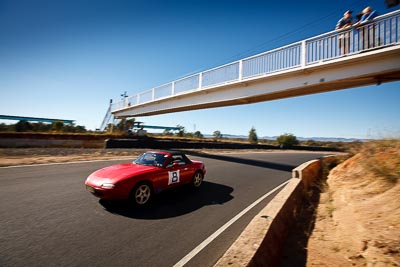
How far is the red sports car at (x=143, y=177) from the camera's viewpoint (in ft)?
16.9

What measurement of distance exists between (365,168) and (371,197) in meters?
2.45

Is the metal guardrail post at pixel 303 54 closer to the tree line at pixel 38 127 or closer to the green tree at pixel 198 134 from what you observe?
the tree line at pixel 38 127

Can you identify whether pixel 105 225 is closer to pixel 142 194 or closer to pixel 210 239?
pixel 142 194

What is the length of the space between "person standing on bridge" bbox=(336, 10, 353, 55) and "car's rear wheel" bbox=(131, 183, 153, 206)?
33.9ft

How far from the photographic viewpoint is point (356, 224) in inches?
164

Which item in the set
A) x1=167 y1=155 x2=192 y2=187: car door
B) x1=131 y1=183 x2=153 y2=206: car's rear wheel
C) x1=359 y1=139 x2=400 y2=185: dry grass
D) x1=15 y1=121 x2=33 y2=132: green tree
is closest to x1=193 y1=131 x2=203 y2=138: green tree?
x1=15 y1=121 x2=33 y2=132: green tree

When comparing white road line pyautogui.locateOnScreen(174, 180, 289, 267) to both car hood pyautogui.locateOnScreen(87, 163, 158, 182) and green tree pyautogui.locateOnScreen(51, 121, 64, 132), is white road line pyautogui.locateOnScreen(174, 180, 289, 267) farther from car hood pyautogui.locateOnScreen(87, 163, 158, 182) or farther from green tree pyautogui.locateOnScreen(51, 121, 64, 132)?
green tree pyautogui.locateOnScreen(51, 121, 64, 132)

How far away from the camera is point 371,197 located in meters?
5.14

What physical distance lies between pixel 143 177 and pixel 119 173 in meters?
0.62

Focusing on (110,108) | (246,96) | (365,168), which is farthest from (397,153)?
(110,108)

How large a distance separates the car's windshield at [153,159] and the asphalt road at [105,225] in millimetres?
1056

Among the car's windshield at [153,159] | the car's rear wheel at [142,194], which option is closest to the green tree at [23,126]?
the car's windshield at [153,159]

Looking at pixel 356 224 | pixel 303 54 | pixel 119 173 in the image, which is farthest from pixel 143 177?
pixel 303 54

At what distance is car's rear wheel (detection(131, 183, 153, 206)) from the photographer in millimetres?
5426
